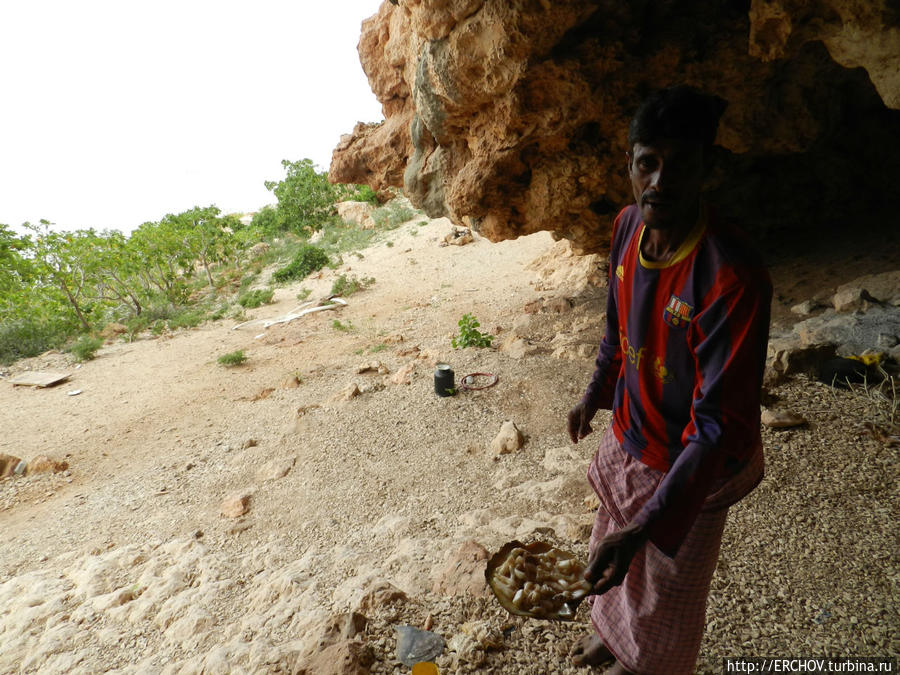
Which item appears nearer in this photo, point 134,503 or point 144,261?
point 134,503

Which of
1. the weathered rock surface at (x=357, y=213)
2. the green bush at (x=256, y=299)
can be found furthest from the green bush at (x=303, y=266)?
the weathered rock surface at (x=357, y=213)

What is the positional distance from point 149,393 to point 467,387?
517 centimetres

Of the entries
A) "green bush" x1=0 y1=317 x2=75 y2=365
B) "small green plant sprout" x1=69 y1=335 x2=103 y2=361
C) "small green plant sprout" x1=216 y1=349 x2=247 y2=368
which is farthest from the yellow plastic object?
"green bush" x1=0 y1=317 x2=75 y2=365

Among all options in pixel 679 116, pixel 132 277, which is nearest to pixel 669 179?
Answer: pixel 679 116

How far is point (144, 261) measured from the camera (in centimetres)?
1255

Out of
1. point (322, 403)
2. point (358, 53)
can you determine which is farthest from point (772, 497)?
point (358, 53)

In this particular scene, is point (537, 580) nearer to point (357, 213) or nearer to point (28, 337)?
point (28, 337)

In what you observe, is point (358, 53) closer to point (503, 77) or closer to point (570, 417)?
point (503, 77)

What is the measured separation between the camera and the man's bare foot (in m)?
1.71

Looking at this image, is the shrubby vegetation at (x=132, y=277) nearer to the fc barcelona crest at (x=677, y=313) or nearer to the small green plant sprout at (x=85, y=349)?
the small green plant sprout at (x=85, y=349)

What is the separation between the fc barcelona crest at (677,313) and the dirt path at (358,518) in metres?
1.41

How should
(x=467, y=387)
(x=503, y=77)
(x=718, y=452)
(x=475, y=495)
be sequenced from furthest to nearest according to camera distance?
(x=467, y=387), (x=503, y=77), (x=475, y=495), (x=718, y=452)

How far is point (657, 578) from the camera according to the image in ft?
4.54

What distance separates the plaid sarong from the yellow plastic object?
639 mm
